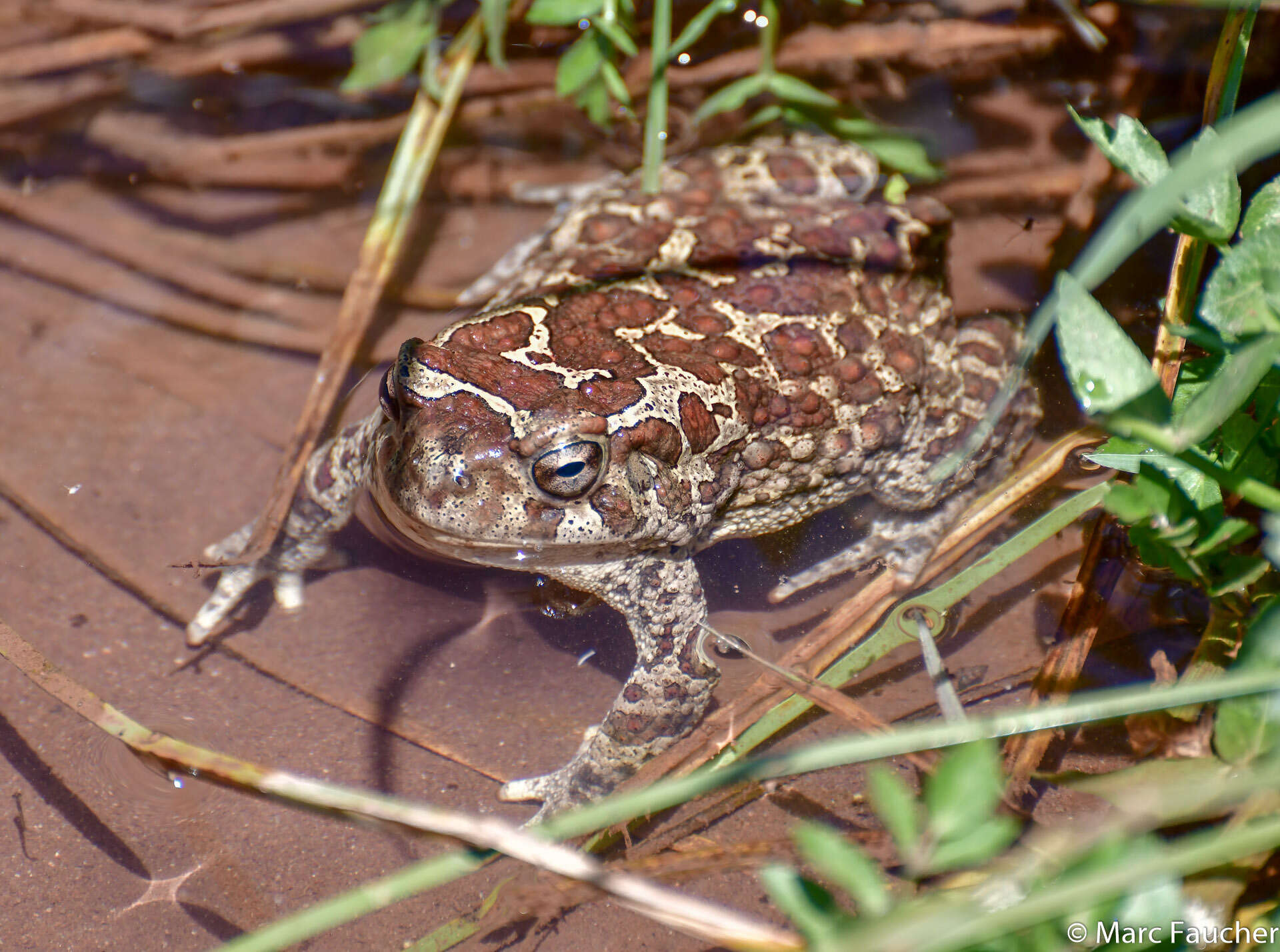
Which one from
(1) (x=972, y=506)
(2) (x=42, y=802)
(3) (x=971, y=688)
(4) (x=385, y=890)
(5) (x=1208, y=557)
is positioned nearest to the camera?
(4) (x=385, y=890)

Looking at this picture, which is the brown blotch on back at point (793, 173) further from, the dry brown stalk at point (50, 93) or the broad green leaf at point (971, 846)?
the dry brown stalk at point (50, 93)

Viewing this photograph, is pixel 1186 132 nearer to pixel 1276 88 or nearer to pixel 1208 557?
pixel 1276 88

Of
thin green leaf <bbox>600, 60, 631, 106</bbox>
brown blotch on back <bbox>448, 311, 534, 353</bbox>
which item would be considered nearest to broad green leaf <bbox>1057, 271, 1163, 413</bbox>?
brown blotch on back <bbox>448, 311, 534, 353</bbox>

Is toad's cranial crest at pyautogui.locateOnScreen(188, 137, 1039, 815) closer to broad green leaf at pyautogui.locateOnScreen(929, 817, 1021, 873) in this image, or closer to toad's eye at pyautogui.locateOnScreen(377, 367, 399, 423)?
toad's eye at pyautogui.locateOnScreen(377, 367, 399, 423)

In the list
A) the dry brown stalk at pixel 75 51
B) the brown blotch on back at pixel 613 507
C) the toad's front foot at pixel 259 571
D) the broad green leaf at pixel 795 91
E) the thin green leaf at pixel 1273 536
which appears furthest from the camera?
the dry brown stalk at pixel 75 51

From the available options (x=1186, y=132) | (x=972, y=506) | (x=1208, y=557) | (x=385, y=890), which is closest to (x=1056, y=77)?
(x=1186, y=132)

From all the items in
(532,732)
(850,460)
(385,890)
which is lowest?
(532,732)

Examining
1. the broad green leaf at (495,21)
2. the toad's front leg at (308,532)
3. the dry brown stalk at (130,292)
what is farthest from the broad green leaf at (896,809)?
the broad green leaf at (495,21)
